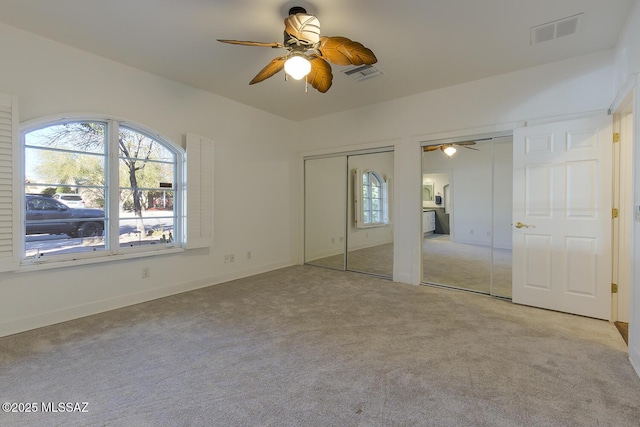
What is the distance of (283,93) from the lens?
416cm

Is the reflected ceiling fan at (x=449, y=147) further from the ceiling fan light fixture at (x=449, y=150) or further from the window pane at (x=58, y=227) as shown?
the window pane at (x=58, y=227)

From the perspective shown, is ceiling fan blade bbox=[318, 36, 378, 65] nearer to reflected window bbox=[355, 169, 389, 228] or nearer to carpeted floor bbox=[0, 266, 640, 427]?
carpeted floor bbox=[0, 266, 640, 427]

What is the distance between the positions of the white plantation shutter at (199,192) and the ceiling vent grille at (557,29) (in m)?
3.78

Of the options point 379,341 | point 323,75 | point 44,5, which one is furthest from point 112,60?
point 379,341

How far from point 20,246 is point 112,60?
2.07 m

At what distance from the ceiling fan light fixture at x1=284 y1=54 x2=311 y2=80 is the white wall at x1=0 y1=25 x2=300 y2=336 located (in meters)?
2.16

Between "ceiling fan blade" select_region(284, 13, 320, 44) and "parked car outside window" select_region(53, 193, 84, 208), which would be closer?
"ceiling fan blade" select_region(284, 13, 320, 44)

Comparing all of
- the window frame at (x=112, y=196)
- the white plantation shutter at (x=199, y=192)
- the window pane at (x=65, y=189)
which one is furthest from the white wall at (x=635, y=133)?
the window pane at (x=65, y=189)

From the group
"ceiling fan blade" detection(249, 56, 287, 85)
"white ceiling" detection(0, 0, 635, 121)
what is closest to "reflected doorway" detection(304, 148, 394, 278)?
"white ceiling" detection(0, 0, 635, 121)

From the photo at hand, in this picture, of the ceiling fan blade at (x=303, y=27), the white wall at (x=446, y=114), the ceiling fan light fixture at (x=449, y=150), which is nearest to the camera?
the ceiling fan blade at (x=303, y=27)

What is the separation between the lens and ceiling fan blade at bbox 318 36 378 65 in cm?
226

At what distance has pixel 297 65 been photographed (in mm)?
2326

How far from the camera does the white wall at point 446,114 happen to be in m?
3.12

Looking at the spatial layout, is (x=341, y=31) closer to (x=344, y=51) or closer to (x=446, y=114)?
(x=344, y=51)
